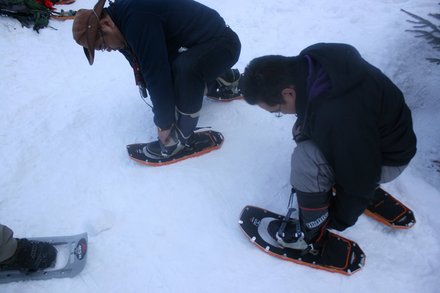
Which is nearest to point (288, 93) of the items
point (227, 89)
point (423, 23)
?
point (227, 89)

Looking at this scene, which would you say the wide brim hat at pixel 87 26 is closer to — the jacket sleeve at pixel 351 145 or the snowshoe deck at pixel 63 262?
the snowshoe deck at pixel 63 262

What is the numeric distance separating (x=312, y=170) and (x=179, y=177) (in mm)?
1378

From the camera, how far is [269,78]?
5.62ft

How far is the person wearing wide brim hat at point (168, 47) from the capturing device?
2.38 meters

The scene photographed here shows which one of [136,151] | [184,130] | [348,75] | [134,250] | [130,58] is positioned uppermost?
[348,75]

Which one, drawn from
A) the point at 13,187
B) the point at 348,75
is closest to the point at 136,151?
the point at 13,187

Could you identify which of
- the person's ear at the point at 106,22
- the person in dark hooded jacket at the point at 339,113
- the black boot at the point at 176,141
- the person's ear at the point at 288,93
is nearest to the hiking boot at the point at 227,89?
the black boot at the point at 176,141

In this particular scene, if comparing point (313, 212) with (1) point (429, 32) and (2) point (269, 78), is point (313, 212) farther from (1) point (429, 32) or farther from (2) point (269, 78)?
(1) point (429, 32)

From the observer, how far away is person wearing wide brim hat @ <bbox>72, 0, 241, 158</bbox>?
2383 millimetres

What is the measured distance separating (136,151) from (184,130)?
1.83ft

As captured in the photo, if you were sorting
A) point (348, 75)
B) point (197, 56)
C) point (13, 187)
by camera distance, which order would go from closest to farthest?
1. point (348, 75)
2. point (197, 56)
3. point (13, 187)

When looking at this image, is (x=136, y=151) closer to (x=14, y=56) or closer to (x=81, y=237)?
(x=81, y=237)

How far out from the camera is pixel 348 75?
1.59m

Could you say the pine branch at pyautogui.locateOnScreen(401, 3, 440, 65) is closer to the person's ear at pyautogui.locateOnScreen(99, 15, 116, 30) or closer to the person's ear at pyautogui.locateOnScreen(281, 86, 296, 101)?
the person's ear at pyautogui.locateOnScreen(281, 86, 296, 101)
